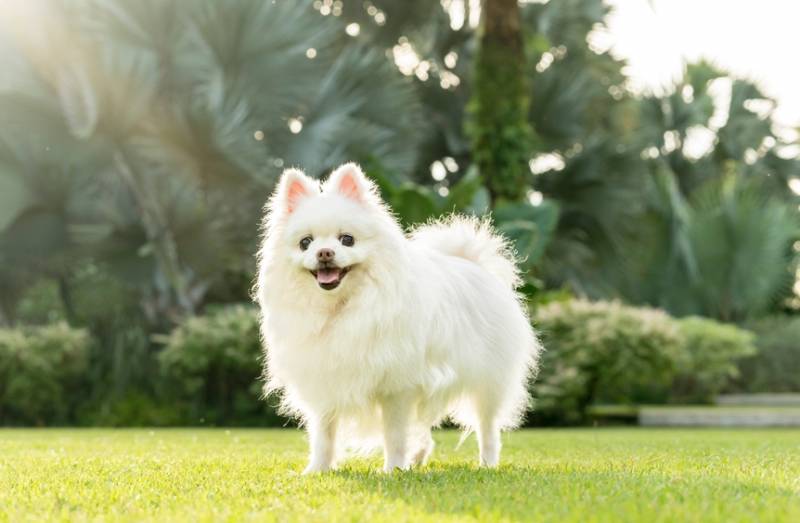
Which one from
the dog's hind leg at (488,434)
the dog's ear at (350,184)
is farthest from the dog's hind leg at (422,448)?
the dog's ear at (350,184)

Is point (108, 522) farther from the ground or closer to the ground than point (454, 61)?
closer to the ground

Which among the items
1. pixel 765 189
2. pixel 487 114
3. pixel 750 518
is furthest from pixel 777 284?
pixel 750 518

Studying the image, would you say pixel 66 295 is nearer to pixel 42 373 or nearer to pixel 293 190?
pixel 42 373

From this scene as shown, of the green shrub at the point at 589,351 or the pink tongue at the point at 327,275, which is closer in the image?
the pink tongue at the point at 327,275

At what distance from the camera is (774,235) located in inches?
993

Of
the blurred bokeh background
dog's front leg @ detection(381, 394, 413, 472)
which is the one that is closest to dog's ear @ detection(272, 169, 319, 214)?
dog's front leg @ detection(381, 394, 413, 472)

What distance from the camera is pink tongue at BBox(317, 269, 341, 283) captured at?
560 centimetres

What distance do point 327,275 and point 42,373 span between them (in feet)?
33.5

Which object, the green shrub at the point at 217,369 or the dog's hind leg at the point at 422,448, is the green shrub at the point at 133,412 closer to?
the green shrub at the point at 217,369

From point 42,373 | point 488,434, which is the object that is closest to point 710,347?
point 42,373

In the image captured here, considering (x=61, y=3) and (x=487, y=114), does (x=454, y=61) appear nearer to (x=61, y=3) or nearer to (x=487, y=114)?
(x=487, y=114)

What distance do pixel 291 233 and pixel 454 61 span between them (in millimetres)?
18753

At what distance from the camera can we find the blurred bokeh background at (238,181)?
14.8 metres

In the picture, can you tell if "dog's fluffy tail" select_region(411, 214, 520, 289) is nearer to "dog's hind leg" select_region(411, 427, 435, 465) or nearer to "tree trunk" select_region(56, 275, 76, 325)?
"dog's hind leg" select_region(411, 427, 435, 465)
